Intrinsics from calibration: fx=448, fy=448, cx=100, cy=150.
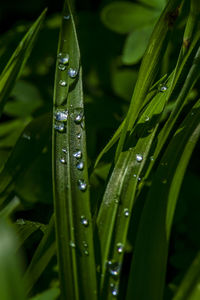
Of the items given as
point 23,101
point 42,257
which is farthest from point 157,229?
point 23,101

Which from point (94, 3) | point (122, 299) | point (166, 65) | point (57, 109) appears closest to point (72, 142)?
point (57, 109)

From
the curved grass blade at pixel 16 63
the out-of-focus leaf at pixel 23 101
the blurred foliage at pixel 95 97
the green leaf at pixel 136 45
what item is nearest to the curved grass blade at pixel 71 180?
the blurred foliage at pixel 95 97

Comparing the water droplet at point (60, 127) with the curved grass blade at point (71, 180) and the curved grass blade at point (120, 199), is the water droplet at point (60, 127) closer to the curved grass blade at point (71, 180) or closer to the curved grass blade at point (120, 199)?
the curved grass blade at point (71, 180)

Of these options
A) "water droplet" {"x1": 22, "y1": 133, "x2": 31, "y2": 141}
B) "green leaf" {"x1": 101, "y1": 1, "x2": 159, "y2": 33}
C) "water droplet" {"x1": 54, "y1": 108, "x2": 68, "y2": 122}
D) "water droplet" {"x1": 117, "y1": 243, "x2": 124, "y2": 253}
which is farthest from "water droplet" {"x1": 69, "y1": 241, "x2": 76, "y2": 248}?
"green leaf" {"x1": 101, "y1": 1, "x2": 159, "y2": 33}

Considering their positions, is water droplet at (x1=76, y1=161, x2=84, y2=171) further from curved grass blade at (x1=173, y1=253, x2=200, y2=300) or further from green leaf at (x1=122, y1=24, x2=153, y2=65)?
green leaf at (x1=122, y1=24, x2=153, y2=65)

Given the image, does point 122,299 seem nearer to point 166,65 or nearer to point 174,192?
point 174,192

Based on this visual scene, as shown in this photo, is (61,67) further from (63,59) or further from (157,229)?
(157,229)
